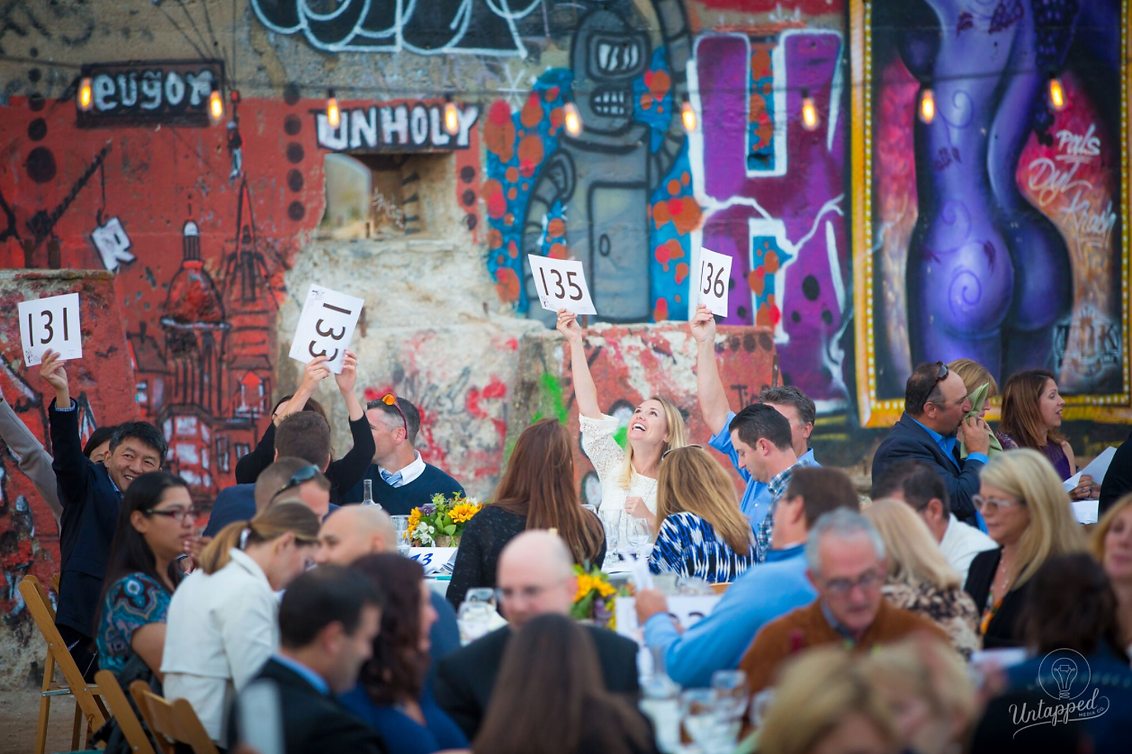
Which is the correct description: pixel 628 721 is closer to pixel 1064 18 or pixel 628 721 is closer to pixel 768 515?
pixel 768 515

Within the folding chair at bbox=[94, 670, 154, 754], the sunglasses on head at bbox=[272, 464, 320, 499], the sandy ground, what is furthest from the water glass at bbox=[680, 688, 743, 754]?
the sandy ground

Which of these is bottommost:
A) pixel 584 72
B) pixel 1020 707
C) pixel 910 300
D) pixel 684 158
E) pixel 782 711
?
pixel 1020 707

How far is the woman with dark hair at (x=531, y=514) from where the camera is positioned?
200 inches

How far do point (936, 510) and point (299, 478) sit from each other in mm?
2799

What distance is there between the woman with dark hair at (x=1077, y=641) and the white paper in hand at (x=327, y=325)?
4.53 m

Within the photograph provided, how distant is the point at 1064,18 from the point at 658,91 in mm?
4410

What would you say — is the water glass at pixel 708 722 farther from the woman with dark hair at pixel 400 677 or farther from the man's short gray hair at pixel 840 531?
the woman with dark hair at pixel 400 677

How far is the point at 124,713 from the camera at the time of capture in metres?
4.25

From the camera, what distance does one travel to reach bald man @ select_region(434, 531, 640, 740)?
11.7ft

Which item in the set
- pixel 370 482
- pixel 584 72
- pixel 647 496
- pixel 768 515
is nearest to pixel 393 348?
pixel 584 72

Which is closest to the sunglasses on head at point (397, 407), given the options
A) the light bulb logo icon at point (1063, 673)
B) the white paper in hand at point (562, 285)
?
the white paper in hand at point (562, 285)

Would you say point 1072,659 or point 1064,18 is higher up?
point 1064,18

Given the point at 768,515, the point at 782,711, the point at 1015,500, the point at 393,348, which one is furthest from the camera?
the point at 393,348

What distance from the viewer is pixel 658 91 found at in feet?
37.8
